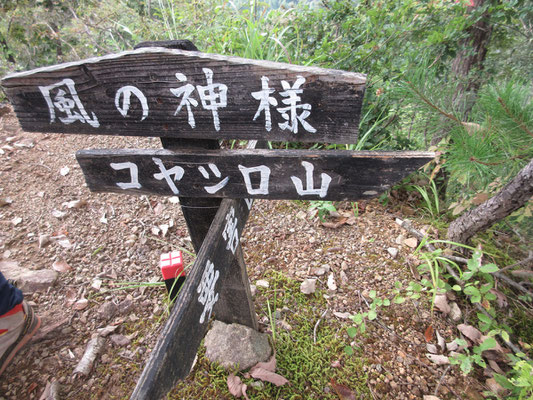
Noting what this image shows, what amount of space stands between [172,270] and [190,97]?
1329 millimetres

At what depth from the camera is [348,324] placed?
1.81 metres

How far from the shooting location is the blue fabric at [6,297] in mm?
1799

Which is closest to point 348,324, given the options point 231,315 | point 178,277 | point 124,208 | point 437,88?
point 231,315

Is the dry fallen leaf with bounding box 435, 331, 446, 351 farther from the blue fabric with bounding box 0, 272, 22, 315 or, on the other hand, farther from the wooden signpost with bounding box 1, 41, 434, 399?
the blue fabric with bounding box 0, 272, 22, 315

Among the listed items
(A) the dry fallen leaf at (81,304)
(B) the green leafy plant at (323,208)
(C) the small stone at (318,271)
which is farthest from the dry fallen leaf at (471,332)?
(A) the dry fallen leaf at (81,304)

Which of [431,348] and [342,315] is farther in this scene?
[342,315]

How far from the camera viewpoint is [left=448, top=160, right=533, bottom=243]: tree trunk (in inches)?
56.8

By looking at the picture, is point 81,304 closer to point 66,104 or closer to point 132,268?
point 132,268

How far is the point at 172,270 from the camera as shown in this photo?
1.85 metres

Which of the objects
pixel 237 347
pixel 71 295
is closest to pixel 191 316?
pixel 237 347

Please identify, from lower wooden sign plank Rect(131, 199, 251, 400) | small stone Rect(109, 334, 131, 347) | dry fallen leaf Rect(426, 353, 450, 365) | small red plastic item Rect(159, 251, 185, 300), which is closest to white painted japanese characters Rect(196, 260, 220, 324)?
lower wooden sign plank Rect(131, 199, 251, 400)

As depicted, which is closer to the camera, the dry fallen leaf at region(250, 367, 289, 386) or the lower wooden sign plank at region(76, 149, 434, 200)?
the lower wooden sign plank at region(76, 149, 434, 200)

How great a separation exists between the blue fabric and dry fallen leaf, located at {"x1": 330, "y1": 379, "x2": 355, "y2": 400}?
2142mm

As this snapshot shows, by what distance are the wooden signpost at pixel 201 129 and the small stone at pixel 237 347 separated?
82 centimetres
